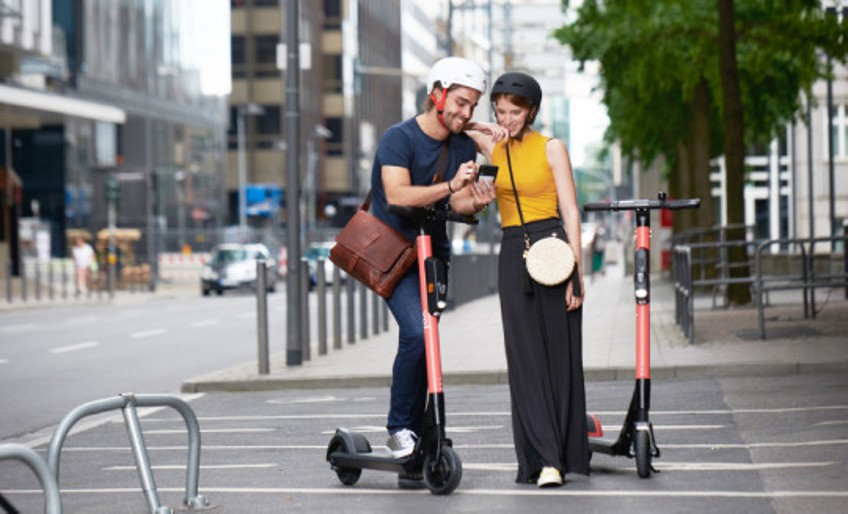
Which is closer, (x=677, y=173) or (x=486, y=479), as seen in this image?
(x=486, y=479)

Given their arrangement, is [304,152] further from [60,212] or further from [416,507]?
[416,507]

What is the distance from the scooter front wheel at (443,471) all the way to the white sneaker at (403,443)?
20cm

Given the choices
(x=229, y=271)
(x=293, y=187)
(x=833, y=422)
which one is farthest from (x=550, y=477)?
(x=229, y=271)

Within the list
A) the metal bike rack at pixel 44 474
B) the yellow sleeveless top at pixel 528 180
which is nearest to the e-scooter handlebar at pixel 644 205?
the yellow sleeveless top at pixel 528 180

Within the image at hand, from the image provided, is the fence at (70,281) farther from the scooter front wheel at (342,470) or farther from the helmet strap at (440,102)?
the helmet strap at (440,102)

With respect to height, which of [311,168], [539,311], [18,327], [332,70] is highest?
[332,70]

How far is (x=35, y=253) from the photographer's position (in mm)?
63500

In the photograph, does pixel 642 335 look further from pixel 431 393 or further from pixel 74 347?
pixel 74 347

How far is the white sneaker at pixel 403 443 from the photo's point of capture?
8.47 meters

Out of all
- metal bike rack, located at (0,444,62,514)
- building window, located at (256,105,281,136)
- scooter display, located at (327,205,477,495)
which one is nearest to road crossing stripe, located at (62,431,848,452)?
scooter display, located at (327,205,477,495)

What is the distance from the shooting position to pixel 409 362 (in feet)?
27.9

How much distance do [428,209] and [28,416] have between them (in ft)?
23.4

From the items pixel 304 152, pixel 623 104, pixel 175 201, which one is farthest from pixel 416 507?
pixel 304 152

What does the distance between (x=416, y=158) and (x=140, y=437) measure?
Answer: 182cm
